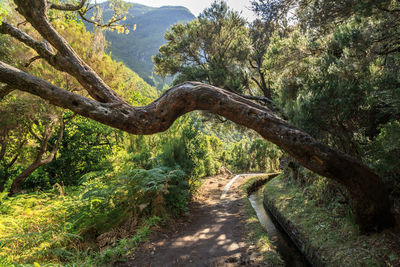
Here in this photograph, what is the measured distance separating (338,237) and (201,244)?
2.80 m

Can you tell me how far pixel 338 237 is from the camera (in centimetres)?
393

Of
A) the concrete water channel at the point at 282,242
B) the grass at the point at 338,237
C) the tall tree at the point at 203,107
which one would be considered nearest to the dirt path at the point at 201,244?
the concrete water channel at the point at 282,242

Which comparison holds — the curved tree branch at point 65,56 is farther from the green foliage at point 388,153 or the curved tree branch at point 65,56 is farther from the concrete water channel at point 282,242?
the concrete water channel at point 282,242

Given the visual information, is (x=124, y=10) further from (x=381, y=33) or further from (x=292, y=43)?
(x=381, y=33)

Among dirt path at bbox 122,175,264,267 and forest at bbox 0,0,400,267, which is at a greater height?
forest at bbox 0,0,400,267

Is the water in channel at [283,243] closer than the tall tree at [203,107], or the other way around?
the tall tree at [203,107]

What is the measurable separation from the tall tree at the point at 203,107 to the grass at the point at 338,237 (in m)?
0.27

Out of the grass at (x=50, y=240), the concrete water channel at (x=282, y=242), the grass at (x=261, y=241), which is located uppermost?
the grass at (x=50, y=240)

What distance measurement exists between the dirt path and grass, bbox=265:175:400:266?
4.70ft

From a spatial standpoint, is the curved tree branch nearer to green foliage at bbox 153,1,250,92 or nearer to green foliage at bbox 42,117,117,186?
green foliage at bbox 42,117,117,186

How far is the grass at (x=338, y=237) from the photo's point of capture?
3154mm

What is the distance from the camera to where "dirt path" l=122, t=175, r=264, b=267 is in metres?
3.59

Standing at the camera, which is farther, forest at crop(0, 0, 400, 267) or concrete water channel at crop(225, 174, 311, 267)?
concrete water channel at crop(225, 174, 311, 267)

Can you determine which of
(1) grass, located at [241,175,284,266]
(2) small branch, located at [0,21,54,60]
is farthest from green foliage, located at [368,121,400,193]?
(2) small branch, located at [0,21,54,60]
